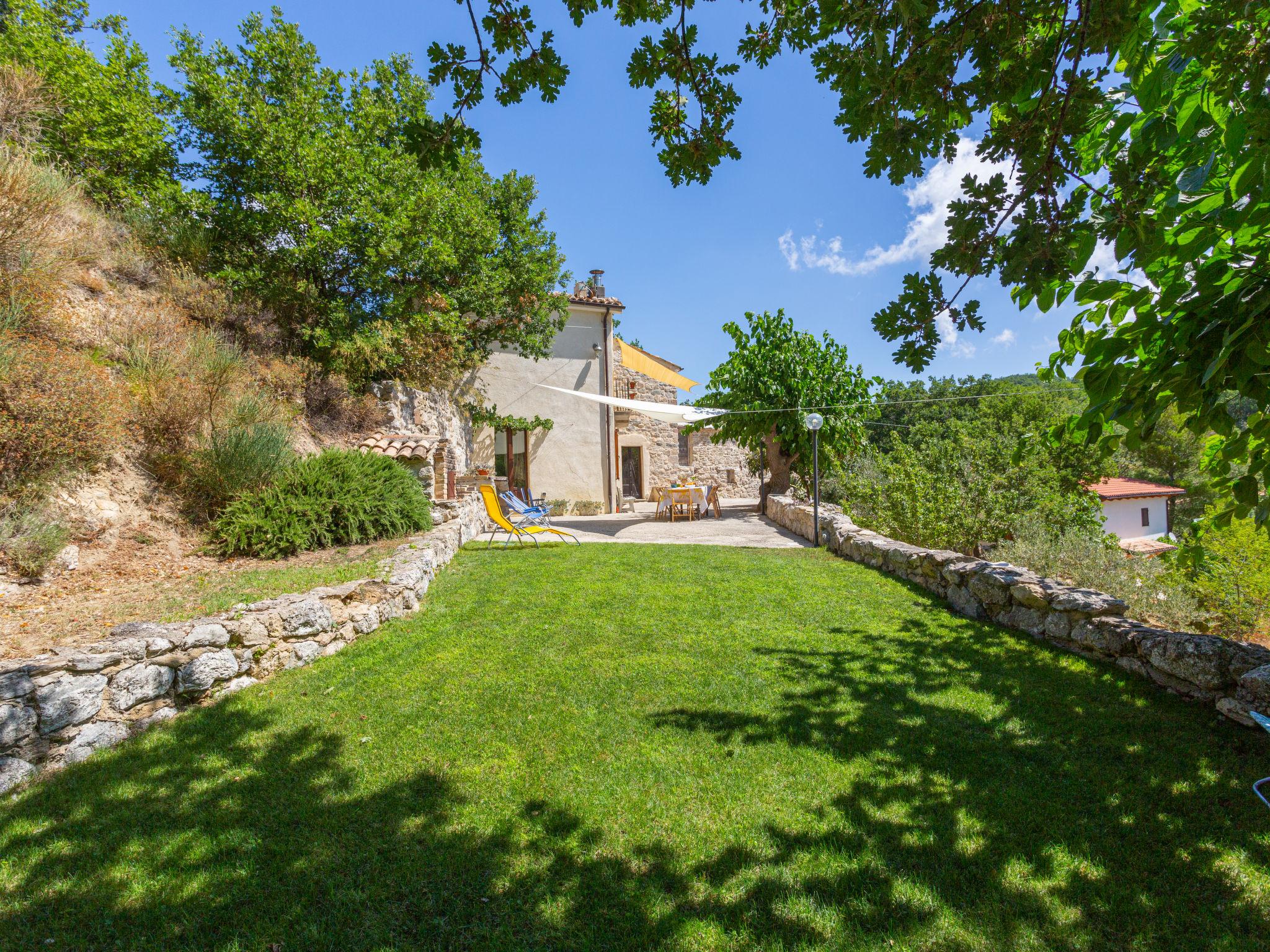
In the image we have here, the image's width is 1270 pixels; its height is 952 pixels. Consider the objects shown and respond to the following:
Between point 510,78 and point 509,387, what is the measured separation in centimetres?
1378

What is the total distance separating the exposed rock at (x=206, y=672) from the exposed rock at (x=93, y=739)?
A: 36cm

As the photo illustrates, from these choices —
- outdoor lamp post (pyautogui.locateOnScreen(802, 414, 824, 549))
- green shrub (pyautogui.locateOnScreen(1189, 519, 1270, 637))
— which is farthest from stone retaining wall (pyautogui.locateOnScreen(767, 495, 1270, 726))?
outdoor lamp post (pyautogui.locateOnScreen(802, 414, 824, 549))

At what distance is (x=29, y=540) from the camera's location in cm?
423

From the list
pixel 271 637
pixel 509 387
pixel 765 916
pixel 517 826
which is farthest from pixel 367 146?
pixel 765 916

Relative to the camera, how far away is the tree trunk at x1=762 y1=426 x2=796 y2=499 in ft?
49.7

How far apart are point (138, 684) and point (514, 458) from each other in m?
12.9

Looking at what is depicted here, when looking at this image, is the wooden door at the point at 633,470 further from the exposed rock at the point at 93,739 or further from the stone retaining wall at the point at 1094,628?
the exposed rock at the point at 93,739

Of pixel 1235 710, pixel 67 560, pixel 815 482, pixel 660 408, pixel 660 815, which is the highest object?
pixel 660 408

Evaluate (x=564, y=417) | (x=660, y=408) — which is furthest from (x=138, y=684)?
(x=564, y=417)

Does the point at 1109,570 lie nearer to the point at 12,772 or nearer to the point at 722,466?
the point at 12,772

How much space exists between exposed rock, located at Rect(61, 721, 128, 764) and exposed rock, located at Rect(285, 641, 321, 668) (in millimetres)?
1055

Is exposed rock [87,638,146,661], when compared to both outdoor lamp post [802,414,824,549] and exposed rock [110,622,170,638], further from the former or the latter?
outdoor lamp post [802,414,824,549]

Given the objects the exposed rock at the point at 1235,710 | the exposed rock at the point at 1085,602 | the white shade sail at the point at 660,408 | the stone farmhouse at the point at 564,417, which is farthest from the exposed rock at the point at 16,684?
the stone farmhouse at the point at 564,417

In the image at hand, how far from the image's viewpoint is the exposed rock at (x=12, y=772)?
105 inches
